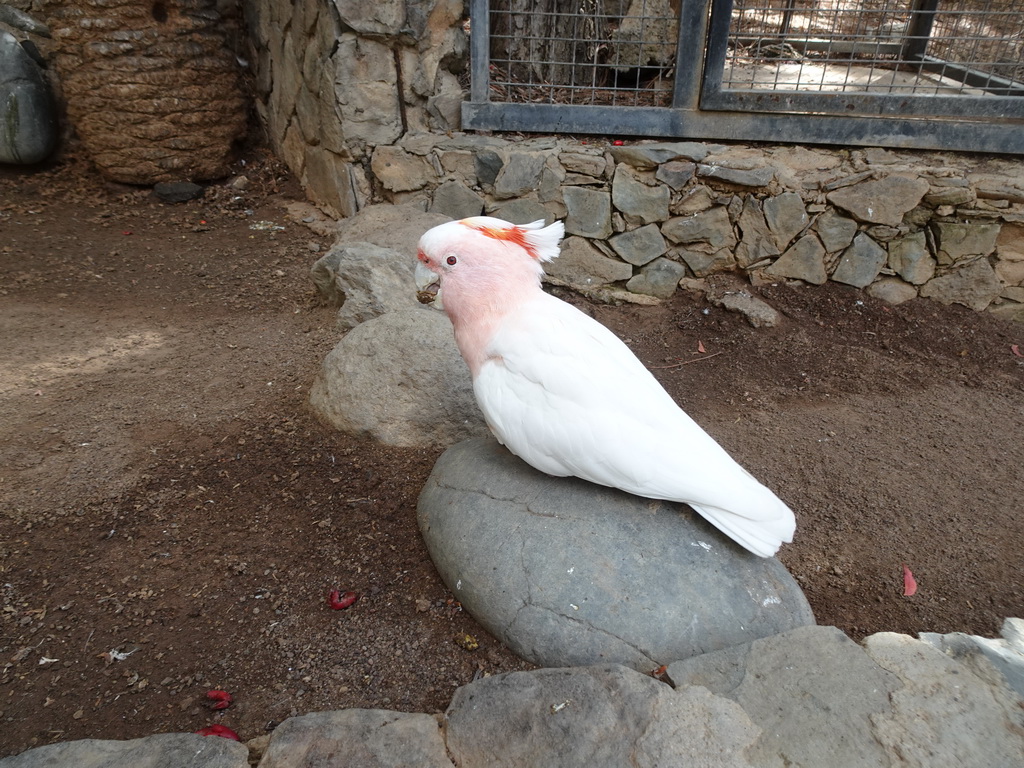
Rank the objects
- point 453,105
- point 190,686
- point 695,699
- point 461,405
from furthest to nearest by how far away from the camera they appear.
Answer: point 453,105, point 461,405, point 190,686, point 695,699

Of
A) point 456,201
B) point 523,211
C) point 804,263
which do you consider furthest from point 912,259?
point 456,201

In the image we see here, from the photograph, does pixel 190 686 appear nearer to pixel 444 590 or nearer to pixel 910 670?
pixel 444 590

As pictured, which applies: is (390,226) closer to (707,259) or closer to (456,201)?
(456,201)

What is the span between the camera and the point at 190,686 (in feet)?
6.62

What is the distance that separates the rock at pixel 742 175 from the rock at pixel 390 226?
5.33 ft

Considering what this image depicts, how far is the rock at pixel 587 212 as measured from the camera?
4293 millimetres

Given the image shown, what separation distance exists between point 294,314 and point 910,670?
11.5 ft

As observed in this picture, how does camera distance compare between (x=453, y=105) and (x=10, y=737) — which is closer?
(x=10, y=737)

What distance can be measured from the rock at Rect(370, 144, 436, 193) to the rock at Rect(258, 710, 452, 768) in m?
3.43

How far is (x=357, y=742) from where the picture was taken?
1.68 metres

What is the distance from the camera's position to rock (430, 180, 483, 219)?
4.39 meters

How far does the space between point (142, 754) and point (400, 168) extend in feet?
11.9

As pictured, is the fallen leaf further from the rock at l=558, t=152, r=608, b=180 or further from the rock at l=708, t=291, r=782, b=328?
the rock at l=558, t=152, r=608, b=180

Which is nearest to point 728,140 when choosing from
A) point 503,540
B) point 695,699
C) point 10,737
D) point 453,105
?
point 453,105
